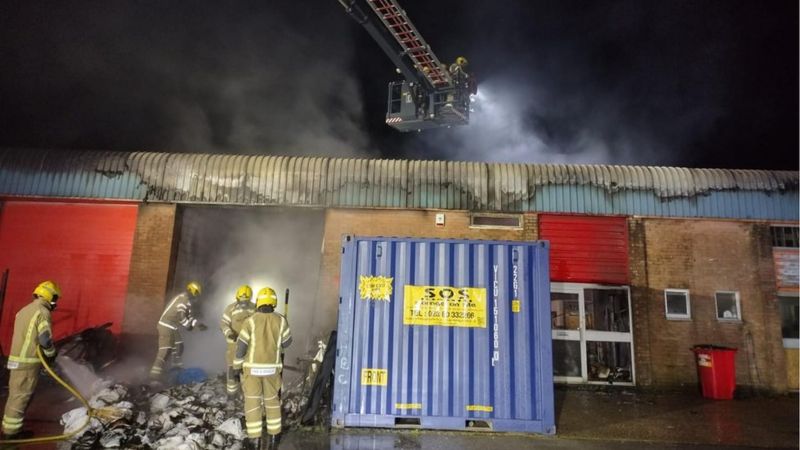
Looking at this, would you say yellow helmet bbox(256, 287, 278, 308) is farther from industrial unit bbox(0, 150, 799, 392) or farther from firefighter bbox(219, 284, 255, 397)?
industrial unit bbox(0, 150, 799, 392)

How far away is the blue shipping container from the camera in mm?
5797

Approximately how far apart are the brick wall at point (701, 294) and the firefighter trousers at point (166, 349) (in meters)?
8.96

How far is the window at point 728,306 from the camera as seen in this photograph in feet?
31.4

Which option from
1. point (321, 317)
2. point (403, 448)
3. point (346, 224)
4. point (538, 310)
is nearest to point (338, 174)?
point (346, 224)

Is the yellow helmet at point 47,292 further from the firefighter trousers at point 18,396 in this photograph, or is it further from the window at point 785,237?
the window at point 785,237

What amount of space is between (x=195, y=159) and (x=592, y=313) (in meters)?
9.41

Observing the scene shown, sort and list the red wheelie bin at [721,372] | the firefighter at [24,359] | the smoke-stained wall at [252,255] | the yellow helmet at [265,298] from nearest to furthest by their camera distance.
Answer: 1. the firefighter at [24,359]
2. the yellow helmet at [265,298]
3. the red wheelie bin at [721,372]
4. the smoke-stained wall at [252,255]

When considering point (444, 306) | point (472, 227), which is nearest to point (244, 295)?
point (444, 306)

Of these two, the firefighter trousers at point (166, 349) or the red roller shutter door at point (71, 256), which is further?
the red roller shutter door at point (71, 256)

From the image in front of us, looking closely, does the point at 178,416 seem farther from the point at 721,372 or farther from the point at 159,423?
the point at 721,372

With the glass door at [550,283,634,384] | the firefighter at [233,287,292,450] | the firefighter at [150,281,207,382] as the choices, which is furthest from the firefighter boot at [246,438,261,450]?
the glass door at [550,283,634,384]

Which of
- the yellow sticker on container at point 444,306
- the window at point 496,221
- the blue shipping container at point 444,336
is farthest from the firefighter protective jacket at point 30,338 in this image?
the window at point 496,221

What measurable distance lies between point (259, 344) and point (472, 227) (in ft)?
19.7

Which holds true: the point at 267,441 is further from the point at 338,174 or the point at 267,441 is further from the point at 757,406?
the point at 757,406
